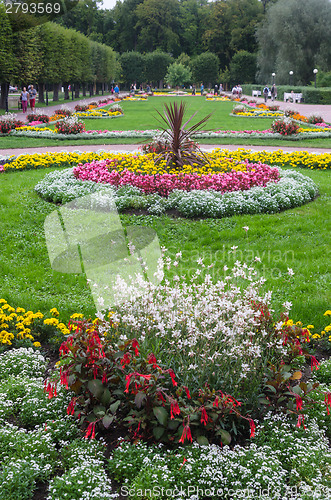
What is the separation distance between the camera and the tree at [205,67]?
6538 centimetres

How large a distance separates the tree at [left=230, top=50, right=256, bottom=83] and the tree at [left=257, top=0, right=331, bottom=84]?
1695 cm

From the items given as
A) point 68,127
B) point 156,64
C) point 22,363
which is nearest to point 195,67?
point 156,64

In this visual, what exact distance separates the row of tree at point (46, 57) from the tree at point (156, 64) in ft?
48.1

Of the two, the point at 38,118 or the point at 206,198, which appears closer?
the point at 206,198

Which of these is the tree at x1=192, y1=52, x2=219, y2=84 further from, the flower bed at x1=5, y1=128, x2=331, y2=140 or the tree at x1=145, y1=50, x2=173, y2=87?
the flower bed at x1=5, y1=128, x2=331, y2=140

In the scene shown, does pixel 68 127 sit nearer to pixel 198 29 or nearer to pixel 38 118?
pixel 38 118

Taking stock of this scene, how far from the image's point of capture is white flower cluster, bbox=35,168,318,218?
7.01 meters

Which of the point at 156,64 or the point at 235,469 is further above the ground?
the point at 156,64

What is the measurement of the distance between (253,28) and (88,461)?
7510cm

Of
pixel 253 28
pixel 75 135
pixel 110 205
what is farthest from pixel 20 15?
pixel 253 28

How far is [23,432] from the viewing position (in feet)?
8.82

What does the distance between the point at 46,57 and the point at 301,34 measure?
947 inches

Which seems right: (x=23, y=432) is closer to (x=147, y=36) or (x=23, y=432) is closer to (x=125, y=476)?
(x=125, y=476)

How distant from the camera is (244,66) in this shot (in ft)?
210
